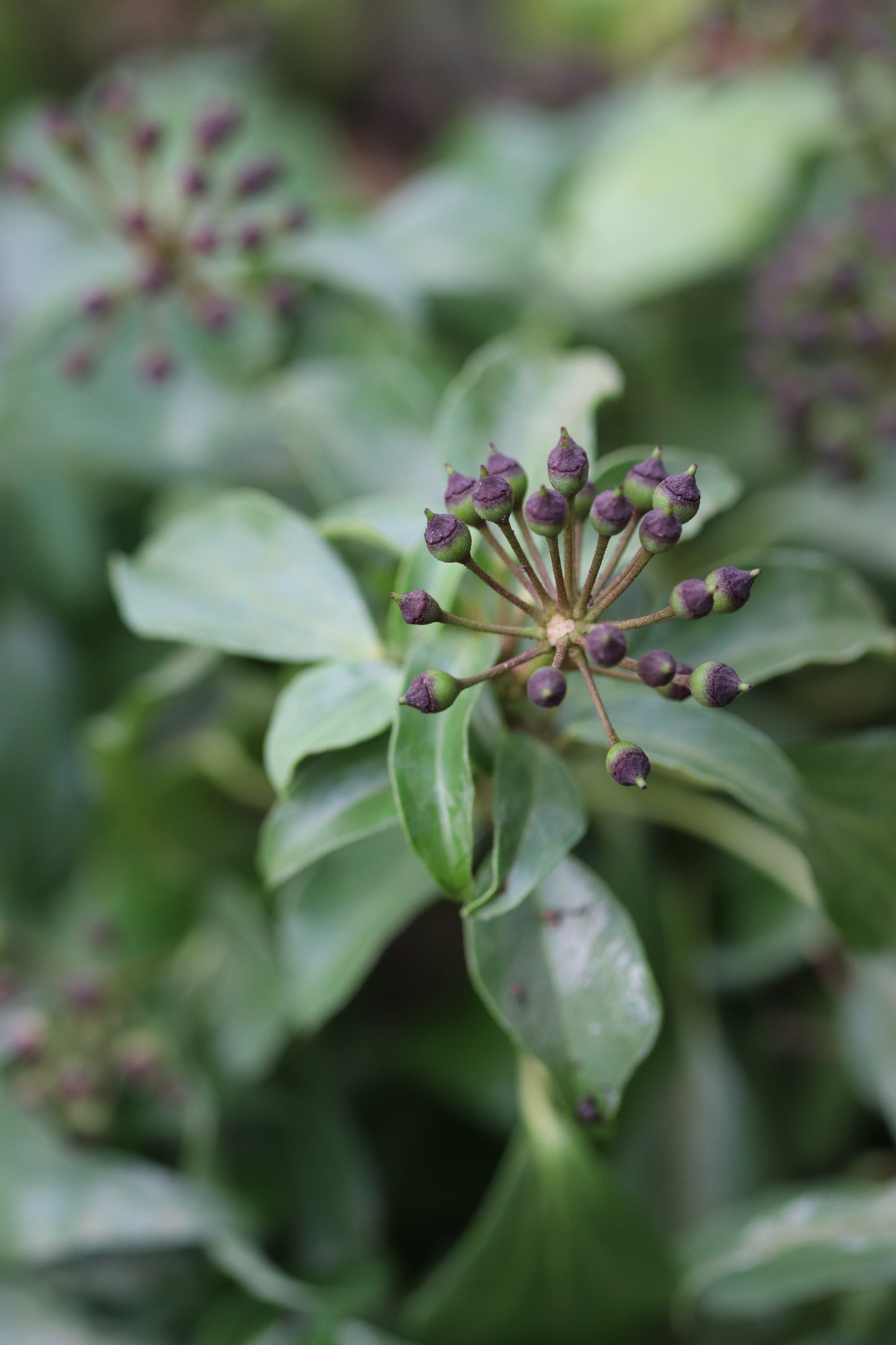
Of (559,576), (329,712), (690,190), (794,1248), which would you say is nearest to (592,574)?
(559,576)

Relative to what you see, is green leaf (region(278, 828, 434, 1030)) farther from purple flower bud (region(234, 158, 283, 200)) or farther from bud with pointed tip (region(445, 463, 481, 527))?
purple flower bud (region(234, 158, 283, 200))

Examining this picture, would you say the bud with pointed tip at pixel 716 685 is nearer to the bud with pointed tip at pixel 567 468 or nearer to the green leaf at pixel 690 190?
the bud with pointed tip at pixel 567 468

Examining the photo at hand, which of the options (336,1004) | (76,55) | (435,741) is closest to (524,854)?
(435,741)

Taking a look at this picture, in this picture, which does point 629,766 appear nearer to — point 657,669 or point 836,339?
point 657,669

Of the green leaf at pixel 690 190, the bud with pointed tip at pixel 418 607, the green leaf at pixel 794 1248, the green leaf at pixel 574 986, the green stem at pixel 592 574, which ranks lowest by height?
the green leaf at pixel 794 1248

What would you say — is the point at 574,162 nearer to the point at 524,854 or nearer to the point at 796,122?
the point at 796,122

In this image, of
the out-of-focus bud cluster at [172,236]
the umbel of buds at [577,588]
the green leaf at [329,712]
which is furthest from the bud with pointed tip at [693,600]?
the out-of-focus bud cluster at [172,236]
